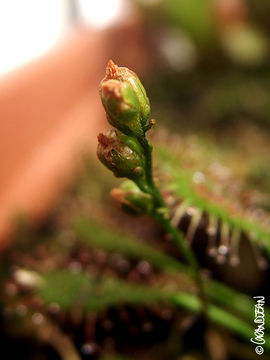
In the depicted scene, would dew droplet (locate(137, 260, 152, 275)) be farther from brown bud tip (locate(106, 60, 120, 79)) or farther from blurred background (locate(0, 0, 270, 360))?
brown bud tip (locate(106, 60, 120, 79))

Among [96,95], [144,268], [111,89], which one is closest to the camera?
[111,89]

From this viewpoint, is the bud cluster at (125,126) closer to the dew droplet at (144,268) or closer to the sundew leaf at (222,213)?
the sundew leaf at (222,213)

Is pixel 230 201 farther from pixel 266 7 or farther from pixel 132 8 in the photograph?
pixel 132 8

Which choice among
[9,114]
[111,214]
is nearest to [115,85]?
[111,214]

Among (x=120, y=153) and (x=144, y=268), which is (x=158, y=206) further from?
(x=144, y=268)

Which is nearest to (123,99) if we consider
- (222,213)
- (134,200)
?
(134,200)

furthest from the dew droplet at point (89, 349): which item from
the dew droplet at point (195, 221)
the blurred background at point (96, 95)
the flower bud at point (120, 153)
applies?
the flower bud at point (120, 153)

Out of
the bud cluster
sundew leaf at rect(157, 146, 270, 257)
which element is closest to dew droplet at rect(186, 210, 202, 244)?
sundew leaf at rect(157, 146, 270, 257)
